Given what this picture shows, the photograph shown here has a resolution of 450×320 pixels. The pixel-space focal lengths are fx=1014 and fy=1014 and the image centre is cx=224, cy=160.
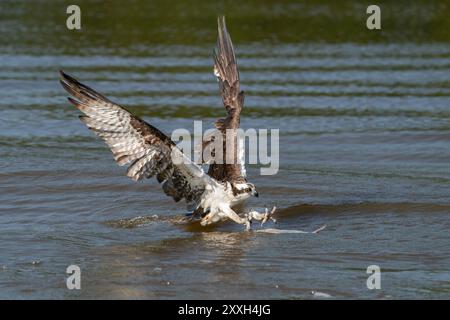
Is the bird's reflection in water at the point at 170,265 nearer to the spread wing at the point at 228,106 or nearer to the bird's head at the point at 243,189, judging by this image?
the bird's head at the point at 243,189

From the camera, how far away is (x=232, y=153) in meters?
9.71

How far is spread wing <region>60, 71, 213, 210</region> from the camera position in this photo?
8.64 m

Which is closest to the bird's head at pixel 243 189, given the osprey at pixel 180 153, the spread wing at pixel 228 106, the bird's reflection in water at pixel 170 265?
the osprey at pixel 180 153

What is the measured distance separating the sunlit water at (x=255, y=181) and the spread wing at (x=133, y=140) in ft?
2.33

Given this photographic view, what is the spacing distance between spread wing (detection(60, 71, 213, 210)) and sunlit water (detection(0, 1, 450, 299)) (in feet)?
2.33

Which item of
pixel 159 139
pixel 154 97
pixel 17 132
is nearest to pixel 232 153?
pixel 159 139

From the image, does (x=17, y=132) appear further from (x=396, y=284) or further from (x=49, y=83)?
(x=396, y=284)

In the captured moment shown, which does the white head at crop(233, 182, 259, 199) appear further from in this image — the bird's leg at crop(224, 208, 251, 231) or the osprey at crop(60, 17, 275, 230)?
the bird's leg at crop(224, 208, 251, 231)

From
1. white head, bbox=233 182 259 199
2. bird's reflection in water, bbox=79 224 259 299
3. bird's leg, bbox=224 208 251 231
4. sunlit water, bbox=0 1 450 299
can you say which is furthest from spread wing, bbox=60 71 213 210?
sunlit water, bbox=0 1 450 299

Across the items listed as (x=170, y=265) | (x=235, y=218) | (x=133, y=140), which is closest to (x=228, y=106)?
(x=235, y=218)

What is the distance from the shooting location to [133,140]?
885 cm
